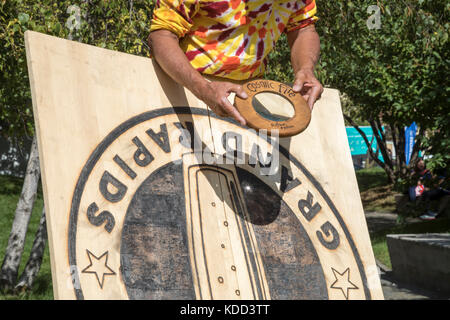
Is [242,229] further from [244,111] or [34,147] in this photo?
[34,147]

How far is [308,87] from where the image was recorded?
1994mm

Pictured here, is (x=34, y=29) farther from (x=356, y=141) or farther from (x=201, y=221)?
(x=356, y=141)

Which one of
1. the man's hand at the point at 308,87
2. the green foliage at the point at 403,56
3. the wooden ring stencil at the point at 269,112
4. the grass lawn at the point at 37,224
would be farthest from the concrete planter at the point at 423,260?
the wooden ring stencil at the point at 269,112

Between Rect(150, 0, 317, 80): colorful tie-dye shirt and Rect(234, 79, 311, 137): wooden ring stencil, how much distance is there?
0.23m

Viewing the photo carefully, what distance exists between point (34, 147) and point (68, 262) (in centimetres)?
509

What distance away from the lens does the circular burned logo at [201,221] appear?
1.65 metres

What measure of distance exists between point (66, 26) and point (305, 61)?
2866 millimetres

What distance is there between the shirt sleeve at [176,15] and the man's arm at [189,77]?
22mm

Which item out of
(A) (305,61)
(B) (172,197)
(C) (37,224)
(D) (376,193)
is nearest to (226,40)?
(A) (305,61)

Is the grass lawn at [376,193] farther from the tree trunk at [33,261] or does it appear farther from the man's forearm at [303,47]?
the man's forearm at [303,47]

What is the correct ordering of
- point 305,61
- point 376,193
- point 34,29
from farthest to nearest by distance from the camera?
point 376,193
point 34,29
point 305,61

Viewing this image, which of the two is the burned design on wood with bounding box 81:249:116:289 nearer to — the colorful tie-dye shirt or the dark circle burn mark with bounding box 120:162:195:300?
the dark circle burn mark with bounding box 120:162:195:300

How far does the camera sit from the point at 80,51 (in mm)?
1840
